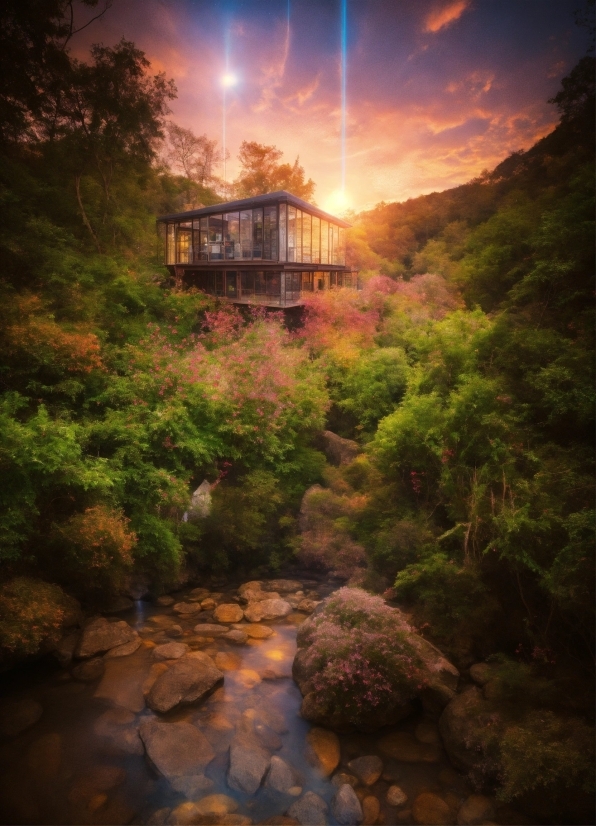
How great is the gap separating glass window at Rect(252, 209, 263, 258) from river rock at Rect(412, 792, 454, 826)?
2075cm

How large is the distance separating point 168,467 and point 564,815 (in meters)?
9.84

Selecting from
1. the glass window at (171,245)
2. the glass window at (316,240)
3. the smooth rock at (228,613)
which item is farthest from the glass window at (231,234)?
the smooth rock at (228,613)

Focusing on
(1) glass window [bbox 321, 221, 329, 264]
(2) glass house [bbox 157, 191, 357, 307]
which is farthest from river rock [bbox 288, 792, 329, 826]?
(1) glass window [bbox 321, 221, 329, 264]

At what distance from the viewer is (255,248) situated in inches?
850

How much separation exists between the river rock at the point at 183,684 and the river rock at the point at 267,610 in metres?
2.14

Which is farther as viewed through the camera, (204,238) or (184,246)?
(184,246)

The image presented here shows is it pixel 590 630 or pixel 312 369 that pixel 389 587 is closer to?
pixel 590 630

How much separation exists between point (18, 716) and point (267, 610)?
552cm

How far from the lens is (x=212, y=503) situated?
→ 12.9 metres

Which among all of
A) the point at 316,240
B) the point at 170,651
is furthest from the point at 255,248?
the point at 170,651

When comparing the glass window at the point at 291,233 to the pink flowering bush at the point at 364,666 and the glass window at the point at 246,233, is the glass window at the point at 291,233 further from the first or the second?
the pink flowering bush at the point at 364,666

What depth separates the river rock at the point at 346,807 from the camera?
20.2 feet

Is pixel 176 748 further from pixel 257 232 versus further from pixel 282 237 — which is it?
pixel 257 232

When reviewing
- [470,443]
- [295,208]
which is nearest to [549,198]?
[470,443]
